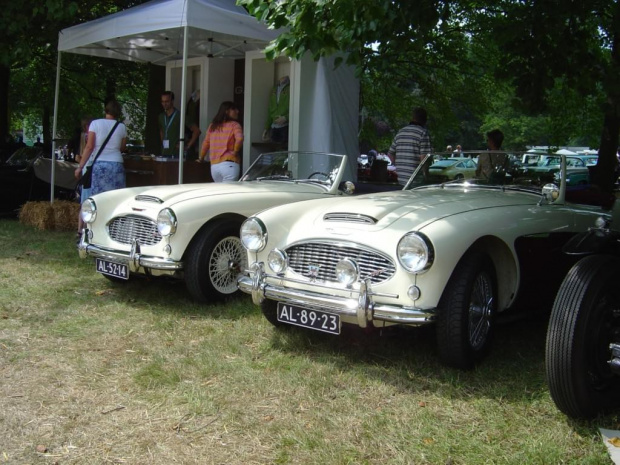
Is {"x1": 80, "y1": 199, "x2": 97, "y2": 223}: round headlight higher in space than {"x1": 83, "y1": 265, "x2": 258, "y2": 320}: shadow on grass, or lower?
higher

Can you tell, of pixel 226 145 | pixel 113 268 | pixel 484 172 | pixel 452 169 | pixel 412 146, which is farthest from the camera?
pixel 412 146

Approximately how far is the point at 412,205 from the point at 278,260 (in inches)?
39.8

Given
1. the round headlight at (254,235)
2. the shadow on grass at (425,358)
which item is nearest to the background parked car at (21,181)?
the round headlight at (254,235)

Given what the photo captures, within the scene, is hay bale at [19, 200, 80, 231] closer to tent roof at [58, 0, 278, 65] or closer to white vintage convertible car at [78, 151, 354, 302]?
tent roof at [58, 0, 278, 65]

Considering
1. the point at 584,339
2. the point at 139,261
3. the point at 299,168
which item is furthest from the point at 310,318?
the point at 299,168

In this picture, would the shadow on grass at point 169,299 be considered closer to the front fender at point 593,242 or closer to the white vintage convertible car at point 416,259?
the white vintage convertible car at point 416,259

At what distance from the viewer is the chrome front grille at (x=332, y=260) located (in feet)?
13.6

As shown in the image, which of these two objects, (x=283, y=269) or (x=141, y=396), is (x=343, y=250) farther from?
(x=141, y=396)

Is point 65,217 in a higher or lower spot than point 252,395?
higher

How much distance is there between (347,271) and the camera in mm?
4203

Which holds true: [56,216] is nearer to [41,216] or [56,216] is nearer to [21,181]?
[41,216]

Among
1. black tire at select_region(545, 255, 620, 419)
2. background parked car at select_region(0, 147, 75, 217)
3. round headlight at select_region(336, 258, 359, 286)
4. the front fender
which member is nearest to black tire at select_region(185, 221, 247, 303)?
round headlight at select_region(336, 258, 359, 286)

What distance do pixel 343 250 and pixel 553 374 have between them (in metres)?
1.55

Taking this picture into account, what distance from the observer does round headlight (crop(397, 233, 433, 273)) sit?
12.9ft
